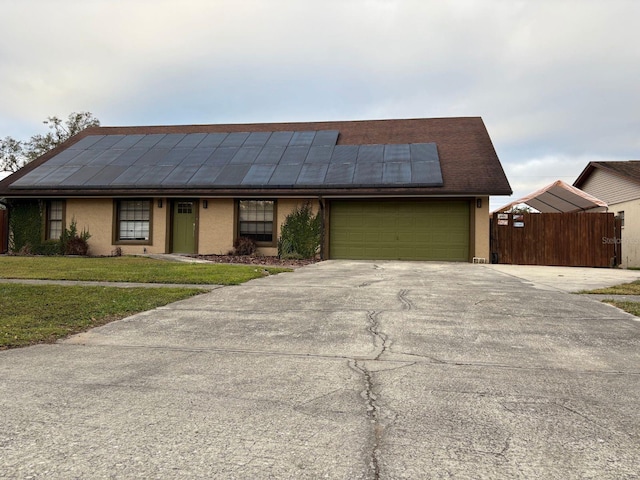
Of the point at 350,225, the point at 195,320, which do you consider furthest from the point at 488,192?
the point at 195,320

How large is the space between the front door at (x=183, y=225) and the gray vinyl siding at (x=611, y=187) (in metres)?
18.6

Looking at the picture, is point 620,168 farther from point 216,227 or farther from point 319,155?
point 216,227

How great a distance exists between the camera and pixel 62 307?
22.3ft

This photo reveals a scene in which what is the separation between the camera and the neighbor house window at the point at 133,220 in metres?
18.7

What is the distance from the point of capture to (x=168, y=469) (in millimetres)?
2246

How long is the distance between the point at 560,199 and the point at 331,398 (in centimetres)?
1831

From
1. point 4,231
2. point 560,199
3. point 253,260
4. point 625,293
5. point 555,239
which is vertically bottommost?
point 625,293

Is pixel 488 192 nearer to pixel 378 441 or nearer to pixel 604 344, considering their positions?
pixel 604 344

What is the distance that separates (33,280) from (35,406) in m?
8.19

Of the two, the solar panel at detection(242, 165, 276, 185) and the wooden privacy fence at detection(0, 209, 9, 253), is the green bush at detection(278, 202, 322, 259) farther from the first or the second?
the wooden privacy fence at detection(0, 209, 9, 253)

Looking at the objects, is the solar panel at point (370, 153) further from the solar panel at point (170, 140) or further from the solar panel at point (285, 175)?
the solar panel at point (170, 140)

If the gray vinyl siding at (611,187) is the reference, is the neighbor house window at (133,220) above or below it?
below

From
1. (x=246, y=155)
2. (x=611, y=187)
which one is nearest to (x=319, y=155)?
(x=246, y=155)

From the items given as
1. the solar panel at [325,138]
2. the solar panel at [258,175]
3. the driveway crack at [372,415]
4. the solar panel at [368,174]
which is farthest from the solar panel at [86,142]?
the driveway crack at [372,415]
